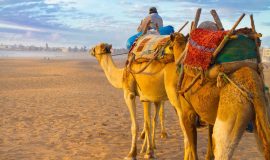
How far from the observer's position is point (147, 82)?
25.0ft

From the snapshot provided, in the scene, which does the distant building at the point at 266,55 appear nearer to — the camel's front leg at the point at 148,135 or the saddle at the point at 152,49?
the camel's front leg at the point at 148,135

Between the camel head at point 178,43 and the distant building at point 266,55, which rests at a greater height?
Answer: the camel head at point 178,43

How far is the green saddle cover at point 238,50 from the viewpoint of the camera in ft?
16.0

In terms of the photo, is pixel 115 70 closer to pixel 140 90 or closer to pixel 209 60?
pixel 140 90

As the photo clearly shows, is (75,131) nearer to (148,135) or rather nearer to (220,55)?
(148,135)

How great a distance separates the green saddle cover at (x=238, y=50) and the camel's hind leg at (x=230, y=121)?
0.42 m

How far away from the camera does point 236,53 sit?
488 cm

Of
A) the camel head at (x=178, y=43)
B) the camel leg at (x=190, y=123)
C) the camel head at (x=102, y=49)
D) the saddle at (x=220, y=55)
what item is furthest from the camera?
the camel head at (x=102, y=49)

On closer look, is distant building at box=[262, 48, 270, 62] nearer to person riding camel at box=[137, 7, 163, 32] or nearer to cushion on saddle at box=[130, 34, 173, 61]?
person riding camel at box=[137, 7, 163, 32]

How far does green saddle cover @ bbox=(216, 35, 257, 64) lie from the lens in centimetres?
486

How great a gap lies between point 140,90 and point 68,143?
3.00m

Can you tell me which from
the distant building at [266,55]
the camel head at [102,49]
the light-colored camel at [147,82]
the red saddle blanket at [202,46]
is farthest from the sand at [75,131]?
the distant building at [266,55]

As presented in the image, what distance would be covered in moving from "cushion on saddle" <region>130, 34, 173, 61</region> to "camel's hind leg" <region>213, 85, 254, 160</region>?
8.71 feet

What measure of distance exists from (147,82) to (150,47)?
2.19 feet
